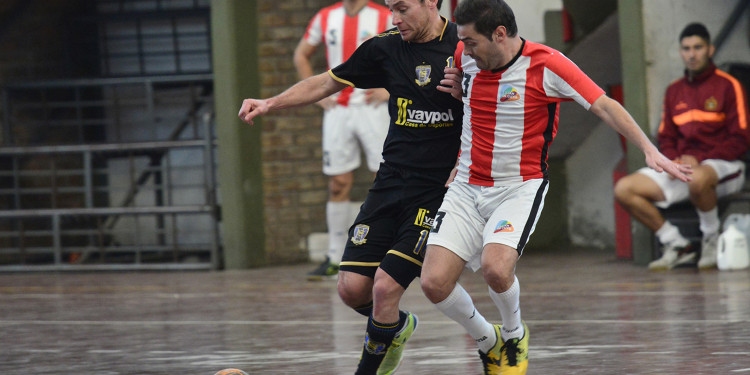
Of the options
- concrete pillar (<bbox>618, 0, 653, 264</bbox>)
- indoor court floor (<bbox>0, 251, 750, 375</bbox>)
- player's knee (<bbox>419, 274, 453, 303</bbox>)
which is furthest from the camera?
concrete pillar (<bbox>618, 0, 653, 264</bbox>)

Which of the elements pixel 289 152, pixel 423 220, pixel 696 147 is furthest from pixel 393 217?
pixel 289 152

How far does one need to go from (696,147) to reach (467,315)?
17.5 feet

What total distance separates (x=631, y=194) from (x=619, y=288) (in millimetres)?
1354

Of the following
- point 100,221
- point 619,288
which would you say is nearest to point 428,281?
point 619,288

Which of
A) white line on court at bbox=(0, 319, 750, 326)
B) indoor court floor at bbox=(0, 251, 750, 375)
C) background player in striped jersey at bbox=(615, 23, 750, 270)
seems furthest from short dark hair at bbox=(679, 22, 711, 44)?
white line on court at bbox=(0, 319, 750, 326)

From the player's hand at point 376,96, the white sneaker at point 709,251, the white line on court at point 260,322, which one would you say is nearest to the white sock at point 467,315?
the white line on court at point 260,322

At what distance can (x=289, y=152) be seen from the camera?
1269 cm

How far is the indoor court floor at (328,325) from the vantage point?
6621mm

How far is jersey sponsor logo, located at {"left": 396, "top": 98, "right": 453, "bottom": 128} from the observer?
6.15 meters

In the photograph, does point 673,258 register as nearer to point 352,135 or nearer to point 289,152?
point 352,135

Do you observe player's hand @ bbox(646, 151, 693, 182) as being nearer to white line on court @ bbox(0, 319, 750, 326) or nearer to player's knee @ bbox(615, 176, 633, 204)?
white line on court @ bbox(0, 319, 750, 326)

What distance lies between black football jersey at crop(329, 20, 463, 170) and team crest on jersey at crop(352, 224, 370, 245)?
14.3 inches

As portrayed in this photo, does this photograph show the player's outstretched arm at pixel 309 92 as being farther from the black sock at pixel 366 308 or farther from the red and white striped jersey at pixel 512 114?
the black sock at pixel 366 308

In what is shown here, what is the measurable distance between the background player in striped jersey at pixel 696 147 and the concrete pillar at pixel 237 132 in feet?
12.3
